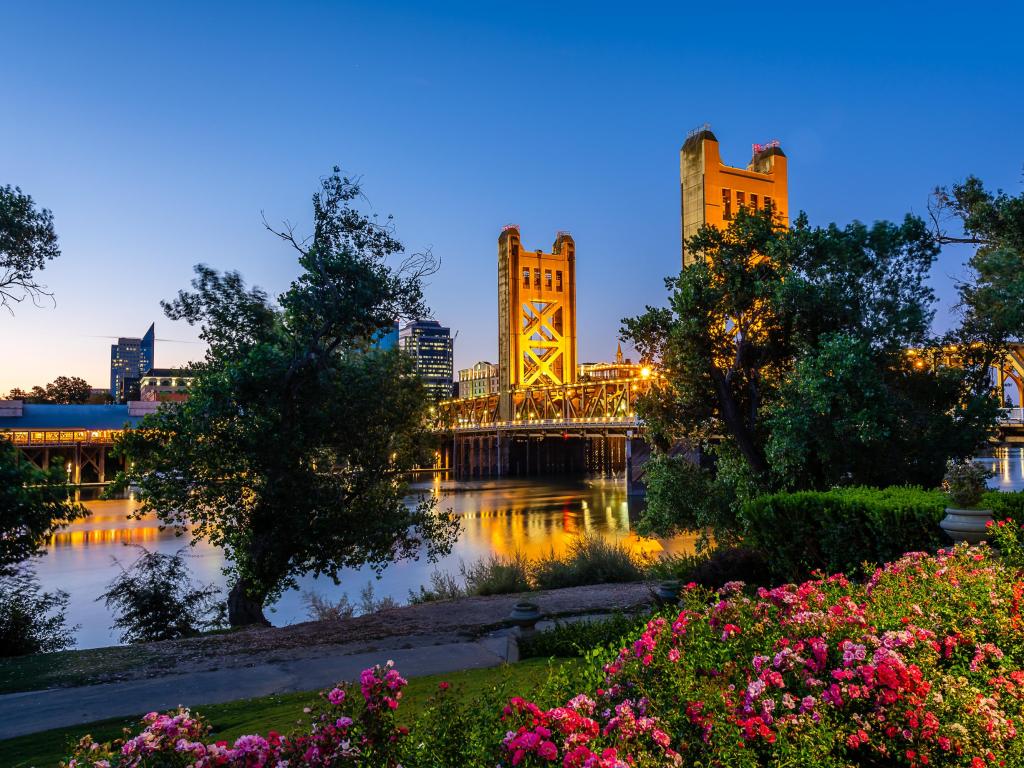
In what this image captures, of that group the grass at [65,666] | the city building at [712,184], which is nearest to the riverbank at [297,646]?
the grass at [65,666]

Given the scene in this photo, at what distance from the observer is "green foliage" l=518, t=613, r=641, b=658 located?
858 centimetres

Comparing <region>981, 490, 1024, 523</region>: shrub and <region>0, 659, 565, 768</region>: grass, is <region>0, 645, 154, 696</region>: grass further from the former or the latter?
<region>981, 490, 1024, 523</region>: shrub

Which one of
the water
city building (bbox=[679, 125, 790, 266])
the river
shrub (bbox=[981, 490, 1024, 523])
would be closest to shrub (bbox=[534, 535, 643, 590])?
the river

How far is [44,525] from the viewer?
36.6 ft

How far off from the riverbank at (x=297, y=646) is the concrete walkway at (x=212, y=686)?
0.19ft

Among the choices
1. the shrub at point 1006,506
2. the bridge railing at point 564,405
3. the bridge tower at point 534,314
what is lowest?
the shrub at point 1006,506

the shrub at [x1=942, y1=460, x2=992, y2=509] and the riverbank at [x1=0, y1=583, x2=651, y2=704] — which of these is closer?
the riverbank at [x1=0, y1=583, x2=651, y2=704]

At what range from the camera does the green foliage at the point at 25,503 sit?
1065 cm

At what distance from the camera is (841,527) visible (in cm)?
1159

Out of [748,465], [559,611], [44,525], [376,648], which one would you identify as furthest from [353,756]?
[748,465]

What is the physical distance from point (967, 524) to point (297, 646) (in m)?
9.59

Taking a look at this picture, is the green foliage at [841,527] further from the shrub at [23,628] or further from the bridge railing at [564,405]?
the bridge railing at [564,405]

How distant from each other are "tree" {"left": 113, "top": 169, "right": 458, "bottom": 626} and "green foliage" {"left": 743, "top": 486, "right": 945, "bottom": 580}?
264 inches

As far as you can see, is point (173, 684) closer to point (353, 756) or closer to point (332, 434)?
point (353, 756)
